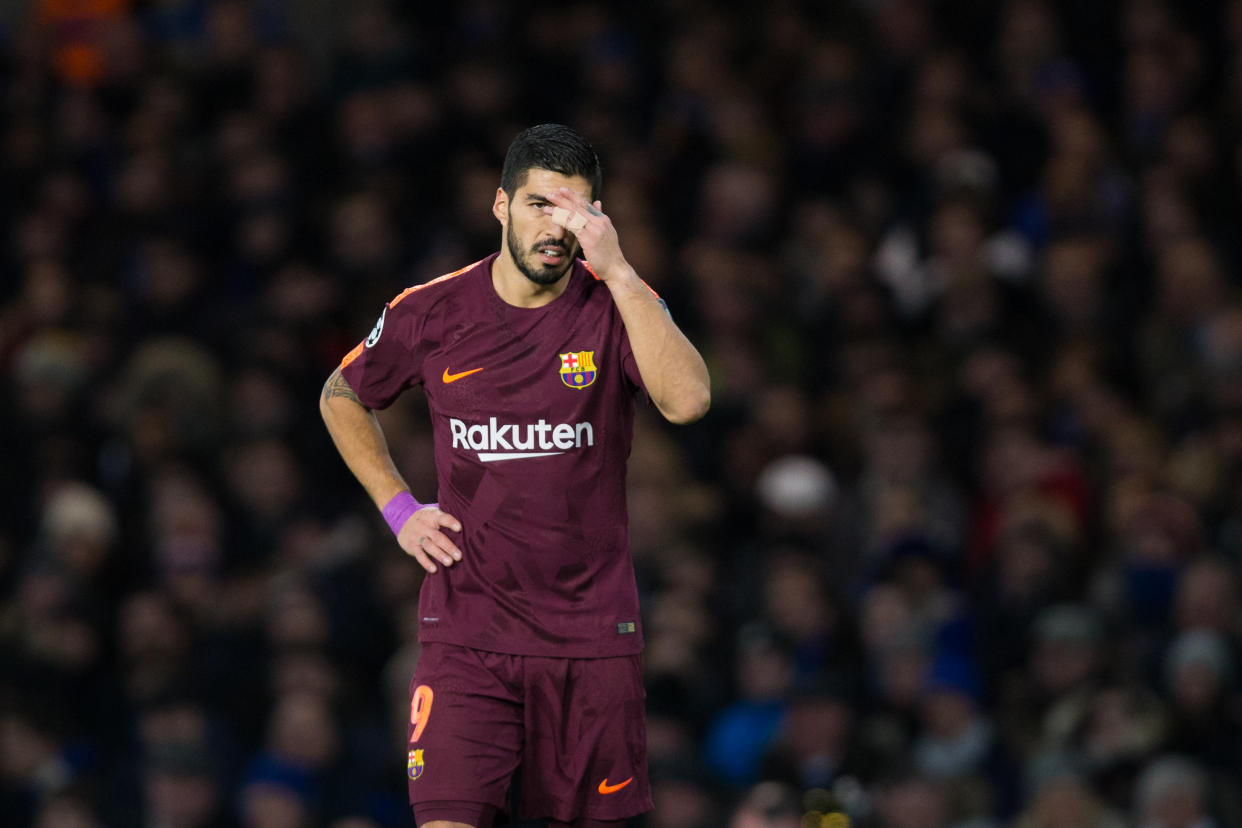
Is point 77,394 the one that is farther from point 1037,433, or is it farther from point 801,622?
point 1037,433

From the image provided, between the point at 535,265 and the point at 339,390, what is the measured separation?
0.78m

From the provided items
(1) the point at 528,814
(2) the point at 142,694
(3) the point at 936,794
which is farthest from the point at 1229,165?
(1) the point at 528,814

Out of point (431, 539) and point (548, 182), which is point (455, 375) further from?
point (548, 182)

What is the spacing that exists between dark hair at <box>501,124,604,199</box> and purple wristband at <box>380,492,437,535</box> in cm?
93

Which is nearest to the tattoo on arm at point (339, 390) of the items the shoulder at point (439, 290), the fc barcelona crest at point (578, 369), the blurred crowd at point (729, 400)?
the shoulder at point (439, 290)

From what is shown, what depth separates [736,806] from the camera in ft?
28.6

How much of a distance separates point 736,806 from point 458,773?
3519 millimetres

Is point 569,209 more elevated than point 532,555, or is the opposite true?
point 569,209

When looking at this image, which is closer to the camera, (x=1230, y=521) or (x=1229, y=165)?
(x=1230, y=521)

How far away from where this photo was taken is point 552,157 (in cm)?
531

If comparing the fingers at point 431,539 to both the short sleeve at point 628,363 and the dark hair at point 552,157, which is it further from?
the dark hair at point 552,157

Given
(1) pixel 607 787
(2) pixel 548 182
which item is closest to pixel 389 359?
(2) pixel 548 182

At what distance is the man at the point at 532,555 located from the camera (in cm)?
545

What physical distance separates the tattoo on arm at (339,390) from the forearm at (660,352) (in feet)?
3.12
